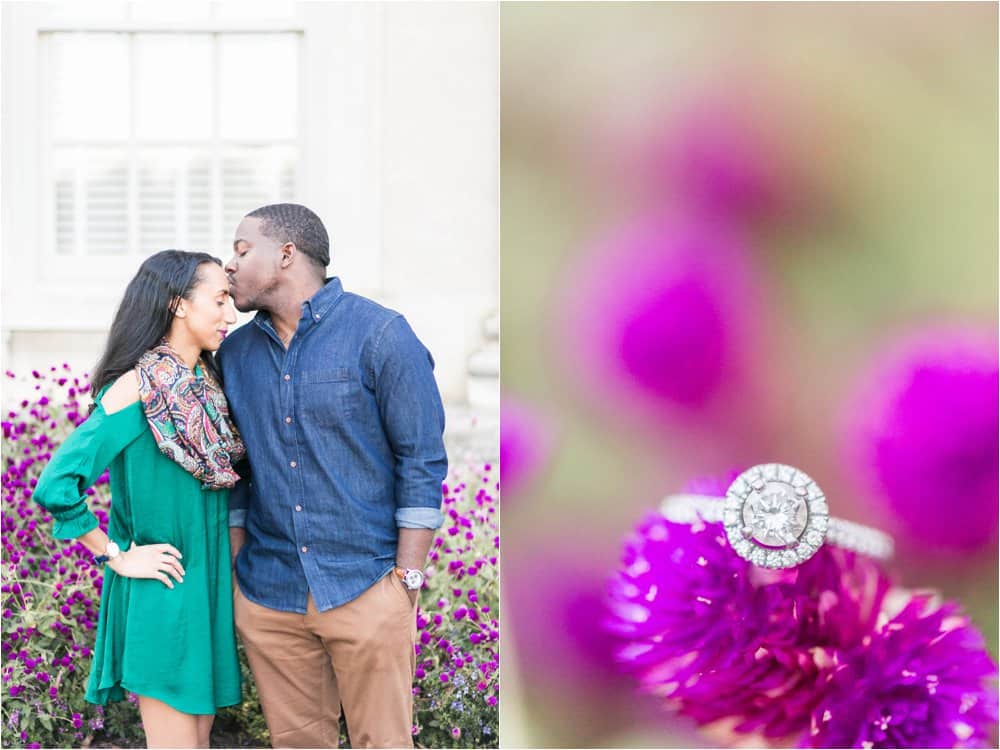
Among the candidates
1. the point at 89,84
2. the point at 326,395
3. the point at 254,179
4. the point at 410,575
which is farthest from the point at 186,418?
the point at 89,84

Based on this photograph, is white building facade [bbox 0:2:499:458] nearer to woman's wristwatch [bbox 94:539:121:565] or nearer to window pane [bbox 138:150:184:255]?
window pane [bbox 138:150:184:255]

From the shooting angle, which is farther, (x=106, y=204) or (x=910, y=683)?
(x=106, y=204)

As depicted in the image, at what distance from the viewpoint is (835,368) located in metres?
2.13

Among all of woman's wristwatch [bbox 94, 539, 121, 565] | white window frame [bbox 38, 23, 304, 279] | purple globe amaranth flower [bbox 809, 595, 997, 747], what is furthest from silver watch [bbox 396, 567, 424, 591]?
white window frame [bbox 38, 23, 304, 279]

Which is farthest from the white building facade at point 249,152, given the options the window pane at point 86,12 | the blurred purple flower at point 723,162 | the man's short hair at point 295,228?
the blurred purple flower at point 723,162

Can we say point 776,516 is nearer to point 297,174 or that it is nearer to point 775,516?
point 775,516

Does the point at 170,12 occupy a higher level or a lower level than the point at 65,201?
higher

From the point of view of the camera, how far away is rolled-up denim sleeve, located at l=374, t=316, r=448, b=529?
2150mm

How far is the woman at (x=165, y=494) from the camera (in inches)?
83.0

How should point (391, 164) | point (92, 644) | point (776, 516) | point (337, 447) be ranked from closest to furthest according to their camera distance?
point (776, 516), point (337, 447), point (92, 644), point (391, 164)

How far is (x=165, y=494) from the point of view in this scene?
215cm

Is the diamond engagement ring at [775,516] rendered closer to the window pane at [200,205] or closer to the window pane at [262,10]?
the window pane at [200,205]

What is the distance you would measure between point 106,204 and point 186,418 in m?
1.71

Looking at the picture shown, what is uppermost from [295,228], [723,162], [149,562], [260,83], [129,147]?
[260,83]
